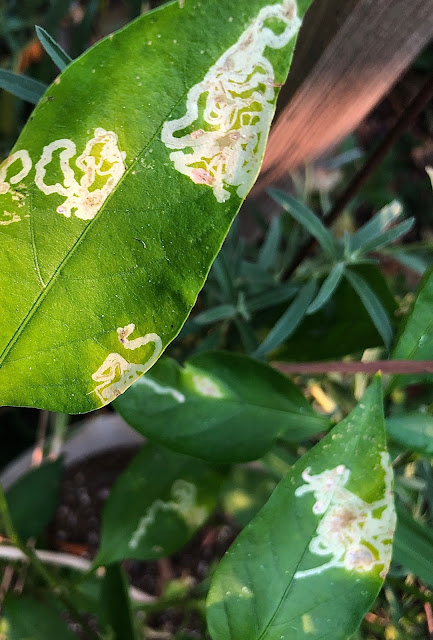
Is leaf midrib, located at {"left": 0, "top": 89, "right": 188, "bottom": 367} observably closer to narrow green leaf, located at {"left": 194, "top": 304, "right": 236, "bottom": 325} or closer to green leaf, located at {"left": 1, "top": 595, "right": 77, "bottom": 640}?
narrow green leaf, located at {"left": 194, "top": 304, "right": 236, "bottom": 325}

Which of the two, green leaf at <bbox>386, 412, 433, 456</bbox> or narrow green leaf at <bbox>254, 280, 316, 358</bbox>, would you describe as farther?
narrow green leaf at <bbox>254, 280, 316, 358</bbox>

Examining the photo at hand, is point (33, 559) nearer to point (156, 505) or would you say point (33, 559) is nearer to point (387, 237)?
point (156, 505)

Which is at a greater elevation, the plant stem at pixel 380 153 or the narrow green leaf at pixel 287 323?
the plant stem at pixel 380 153

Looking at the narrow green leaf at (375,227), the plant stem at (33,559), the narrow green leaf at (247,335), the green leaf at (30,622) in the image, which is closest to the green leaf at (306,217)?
the narrow green leaf at (375,227)

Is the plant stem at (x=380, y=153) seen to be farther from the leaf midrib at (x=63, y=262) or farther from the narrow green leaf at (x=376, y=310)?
the leaf midrib at (x=63, y=262)

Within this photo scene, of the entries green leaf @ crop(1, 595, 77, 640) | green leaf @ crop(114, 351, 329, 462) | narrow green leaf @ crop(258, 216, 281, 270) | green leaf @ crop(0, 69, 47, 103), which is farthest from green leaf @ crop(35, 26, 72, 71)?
green leaf @ crop(1, 595, 77, 640)

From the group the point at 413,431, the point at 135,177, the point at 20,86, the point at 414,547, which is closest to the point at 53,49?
the point at 20,86
